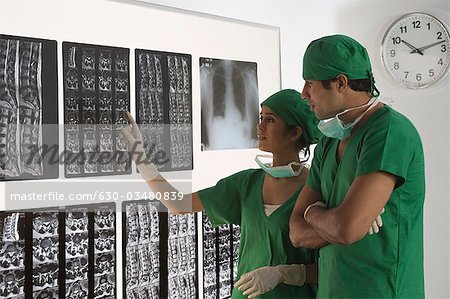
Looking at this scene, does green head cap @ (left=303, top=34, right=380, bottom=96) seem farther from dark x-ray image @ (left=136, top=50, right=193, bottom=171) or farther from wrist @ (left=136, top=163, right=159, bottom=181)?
dark x-ray image @ (left=136, top=50, right=193, bottom=171)

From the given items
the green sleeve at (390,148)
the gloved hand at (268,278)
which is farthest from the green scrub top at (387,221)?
the gloved hand at (268,278)

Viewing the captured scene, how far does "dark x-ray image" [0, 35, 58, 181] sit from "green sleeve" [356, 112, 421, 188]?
3.81 feet

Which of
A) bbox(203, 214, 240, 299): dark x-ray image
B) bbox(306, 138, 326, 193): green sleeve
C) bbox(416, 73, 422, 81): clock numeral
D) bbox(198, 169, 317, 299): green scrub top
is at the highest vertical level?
bbox(416, 73, 422, 81): clock numeral

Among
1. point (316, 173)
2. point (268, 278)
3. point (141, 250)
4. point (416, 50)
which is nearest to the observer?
point (316, 173)

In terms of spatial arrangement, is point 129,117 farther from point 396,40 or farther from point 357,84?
point 396,40

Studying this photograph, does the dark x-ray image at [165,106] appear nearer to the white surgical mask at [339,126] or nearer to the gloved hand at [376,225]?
the white surgical mask at [339,126]

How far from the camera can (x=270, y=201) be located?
212 cm

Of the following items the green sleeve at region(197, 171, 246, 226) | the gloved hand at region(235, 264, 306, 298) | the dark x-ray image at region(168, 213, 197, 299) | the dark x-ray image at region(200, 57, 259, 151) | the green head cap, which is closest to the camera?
the green head cap

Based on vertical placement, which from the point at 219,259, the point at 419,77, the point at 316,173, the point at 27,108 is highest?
the point at 419,77

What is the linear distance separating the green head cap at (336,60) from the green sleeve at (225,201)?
65 centimetres

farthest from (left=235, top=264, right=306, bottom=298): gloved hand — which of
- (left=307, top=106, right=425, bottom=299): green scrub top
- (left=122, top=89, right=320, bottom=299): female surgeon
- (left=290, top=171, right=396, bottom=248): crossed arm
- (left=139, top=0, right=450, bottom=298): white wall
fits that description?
(left=139, top=0, right=450, bottom=298): white wall

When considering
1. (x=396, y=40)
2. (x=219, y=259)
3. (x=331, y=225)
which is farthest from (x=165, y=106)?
(x=396, y=40)

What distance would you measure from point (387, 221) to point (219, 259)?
1331 mm

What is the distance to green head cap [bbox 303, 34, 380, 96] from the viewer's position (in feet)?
5.49
